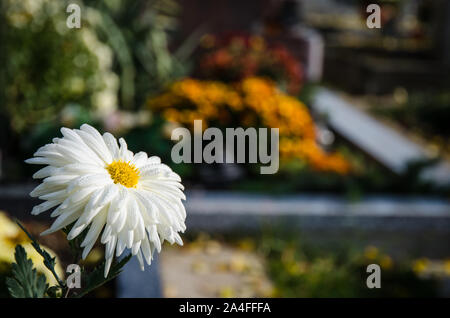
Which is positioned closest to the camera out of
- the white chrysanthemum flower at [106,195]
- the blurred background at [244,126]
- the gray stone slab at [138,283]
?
the white chrysanthemum flower at [106,195]

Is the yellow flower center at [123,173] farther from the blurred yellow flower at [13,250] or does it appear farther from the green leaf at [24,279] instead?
the blurred yellow flower at [13,250]

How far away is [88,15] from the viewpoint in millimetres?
6684

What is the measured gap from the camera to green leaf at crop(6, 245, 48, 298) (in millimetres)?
1419

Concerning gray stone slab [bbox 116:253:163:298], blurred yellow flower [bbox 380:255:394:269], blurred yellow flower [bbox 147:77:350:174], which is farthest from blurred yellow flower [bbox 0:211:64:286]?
blurred yellow flower [bbox 147:77:350:174]

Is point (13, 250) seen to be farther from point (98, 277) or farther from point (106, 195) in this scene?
point (106, 195)

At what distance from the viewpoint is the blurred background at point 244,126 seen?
3895 mm

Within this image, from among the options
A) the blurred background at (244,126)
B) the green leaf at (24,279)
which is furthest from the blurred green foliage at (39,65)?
the green leaf at (24,279)

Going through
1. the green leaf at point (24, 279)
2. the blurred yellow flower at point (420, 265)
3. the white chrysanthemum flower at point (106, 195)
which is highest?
the white chrysanthemum flower at point (106, 195)

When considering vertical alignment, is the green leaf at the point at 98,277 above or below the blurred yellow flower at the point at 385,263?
above

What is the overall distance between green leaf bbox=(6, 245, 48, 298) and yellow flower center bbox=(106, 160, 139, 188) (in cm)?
29

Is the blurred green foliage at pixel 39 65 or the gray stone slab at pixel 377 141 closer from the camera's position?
the blurred green foliage at pixel 39 65

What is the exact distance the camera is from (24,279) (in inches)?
56.6

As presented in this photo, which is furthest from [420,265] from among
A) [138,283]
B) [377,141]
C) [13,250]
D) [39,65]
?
[39,65]

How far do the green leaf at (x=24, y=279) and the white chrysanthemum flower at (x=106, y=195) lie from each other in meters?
0.20
